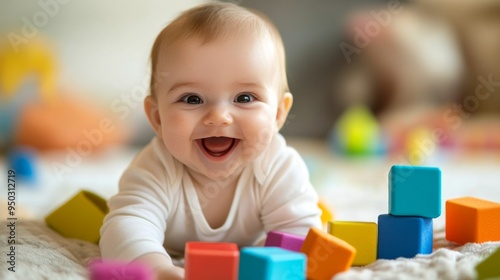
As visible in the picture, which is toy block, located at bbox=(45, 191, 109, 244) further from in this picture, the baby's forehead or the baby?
the baby's forehead

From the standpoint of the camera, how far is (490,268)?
0.78m

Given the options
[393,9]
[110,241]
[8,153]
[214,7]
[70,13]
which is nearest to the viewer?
[110,241]

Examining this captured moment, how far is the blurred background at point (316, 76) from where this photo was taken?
2752 millimetres

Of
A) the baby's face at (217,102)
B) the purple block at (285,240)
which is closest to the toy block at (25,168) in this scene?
the baby's face at (217,102)

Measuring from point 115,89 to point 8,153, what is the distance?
527 millimetres

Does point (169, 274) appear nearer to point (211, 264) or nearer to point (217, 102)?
point (211, 264)

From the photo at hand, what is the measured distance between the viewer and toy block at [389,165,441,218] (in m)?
1.02

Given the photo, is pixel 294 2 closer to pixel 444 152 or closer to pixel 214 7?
pixel 444 152

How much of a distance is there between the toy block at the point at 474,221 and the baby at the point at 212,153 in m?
0.24

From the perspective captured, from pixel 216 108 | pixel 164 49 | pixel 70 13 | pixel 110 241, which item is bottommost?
pixel 110 241

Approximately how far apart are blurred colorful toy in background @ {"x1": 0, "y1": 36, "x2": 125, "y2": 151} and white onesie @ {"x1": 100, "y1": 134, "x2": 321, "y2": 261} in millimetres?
1646

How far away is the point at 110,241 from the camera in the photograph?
3.32 feet

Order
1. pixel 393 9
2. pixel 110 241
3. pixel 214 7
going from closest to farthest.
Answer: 1. pixel 110 241
2. pixel 214 7
3. pixel 393 9

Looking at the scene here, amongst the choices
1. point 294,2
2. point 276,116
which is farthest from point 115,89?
point 276,116
